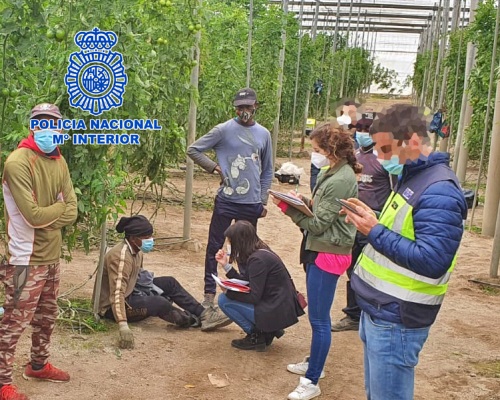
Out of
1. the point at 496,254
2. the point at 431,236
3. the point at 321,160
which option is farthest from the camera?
the point at 496,254

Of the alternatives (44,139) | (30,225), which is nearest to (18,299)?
(30,225)

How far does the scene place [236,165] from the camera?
16.0 ft

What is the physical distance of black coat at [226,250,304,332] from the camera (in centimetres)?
417

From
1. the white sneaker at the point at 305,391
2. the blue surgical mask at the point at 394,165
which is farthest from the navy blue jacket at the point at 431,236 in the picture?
the white sneaker at the point at 305,391

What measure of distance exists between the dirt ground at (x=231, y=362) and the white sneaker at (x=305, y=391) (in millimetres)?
93

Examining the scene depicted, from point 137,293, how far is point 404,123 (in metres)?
2.74

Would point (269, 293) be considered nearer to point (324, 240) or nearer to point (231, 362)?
point (231, 362)

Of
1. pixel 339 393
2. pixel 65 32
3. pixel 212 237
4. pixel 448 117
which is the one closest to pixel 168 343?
pixel 212 237

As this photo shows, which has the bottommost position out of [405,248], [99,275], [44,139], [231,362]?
[231,362]

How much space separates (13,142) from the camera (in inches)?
166

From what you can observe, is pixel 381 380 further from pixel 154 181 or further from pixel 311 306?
pixel 154 181

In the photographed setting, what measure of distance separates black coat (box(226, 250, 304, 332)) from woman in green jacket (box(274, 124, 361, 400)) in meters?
0.45

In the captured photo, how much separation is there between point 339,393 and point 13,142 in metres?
2.50

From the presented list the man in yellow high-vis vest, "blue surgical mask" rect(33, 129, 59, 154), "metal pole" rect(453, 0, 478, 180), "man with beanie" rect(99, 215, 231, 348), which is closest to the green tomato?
"blue surgical mask" rect(33, 129, 59, 154)
